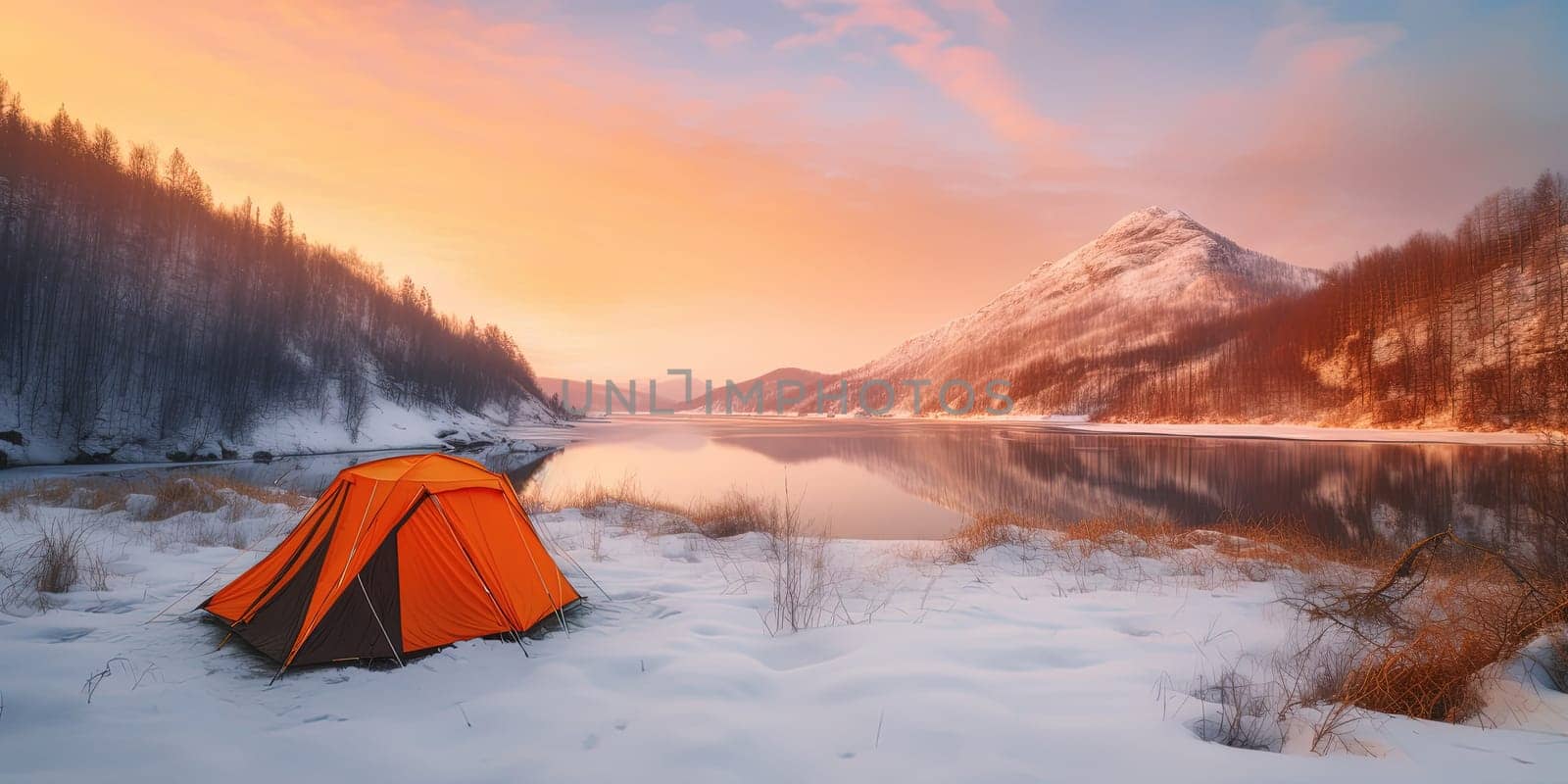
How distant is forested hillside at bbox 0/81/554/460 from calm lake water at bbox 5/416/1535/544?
24.7ft

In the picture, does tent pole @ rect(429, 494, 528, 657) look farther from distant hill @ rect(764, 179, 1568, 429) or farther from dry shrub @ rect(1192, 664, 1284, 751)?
distant hill @ rect(764, 179, 1568, 429)

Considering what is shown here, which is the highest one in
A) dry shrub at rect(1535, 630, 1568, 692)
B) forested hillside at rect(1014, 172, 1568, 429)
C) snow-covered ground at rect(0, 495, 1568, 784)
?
forested hillside at rect(1014, 172, 1568, 429)

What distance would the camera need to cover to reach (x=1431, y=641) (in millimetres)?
4887

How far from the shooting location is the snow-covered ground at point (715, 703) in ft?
12.5

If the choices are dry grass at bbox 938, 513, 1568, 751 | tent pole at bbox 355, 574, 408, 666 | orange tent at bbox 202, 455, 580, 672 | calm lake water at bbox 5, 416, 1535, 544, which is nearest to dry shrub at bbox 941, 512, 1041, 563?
dry grass at bbox 938, 513, 1568, 751

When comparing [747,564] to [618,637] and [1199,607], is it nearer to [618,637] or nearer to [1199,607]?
[618,637]

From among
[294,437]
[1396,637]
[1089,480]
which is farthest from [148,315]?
[1396,637]

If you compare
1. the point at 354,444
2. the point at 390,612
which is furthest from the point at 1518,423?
the point at 354,444

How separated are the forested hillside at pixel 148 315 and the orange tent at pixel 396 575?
1697 inches

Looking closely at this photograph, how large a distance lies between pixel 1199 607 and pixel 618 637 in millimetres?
6873

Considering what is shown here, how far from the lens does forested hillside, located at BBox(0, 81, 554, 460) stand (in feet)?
122

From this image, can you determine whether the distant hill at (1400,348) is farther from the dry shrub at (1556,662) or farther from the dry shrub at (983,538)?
the dry shrub at (1556,662)

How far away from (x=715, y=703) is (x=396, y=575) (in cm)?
347

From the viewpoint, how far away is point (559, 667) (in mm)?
5520
